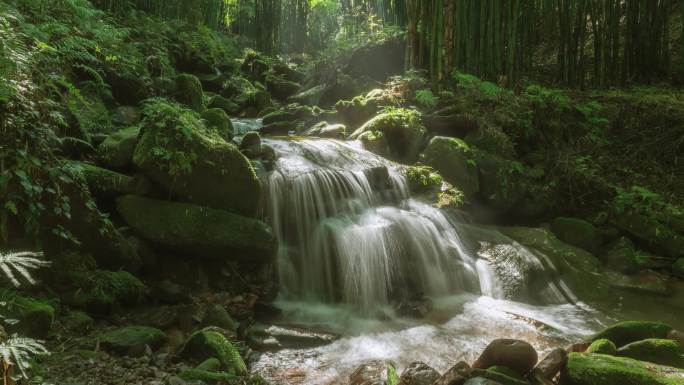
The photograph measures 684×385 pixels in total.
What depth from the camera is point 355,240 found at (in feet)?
19.2

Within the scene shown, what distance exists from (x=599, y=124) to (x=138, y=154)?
9.01m

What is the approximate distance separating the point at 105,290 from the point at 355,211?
3565 millimetres

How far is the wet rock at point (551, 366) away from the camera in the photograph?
332 cm

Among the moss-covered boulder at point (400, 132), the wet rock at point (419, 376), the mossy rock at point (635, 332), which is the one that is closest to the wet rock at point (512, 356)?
the wet rock at point (419, 376)

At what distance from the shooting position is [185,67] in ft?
41.5

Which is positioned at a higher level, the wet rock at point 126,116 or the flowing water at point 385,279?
the wet rock at point 126,116

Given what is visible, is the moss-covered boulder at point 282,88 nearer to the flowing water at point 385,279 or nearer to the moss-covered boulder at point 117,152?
the flowing water at point 385,279

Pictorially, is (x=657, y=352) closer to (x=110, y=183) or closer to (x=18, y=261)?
(x=18, y=261)

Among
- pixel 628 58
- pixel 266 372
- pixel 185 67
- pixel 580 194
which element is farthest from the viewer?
pixel 185 67

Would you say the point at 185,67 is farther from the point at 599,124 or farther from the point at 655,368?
the point at 655,368

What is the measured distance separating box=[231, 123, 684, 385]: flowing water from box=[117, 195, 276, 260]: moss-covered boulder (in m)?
0.75

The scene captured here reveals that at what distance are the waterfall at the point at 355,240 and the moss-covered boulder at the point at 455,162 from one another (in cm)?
119

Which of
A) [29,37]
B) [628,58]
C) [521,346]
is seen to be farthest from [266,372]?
[628,58]

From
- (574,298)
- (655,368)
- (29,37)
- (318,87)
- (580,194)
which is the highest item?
A: (318,87)
